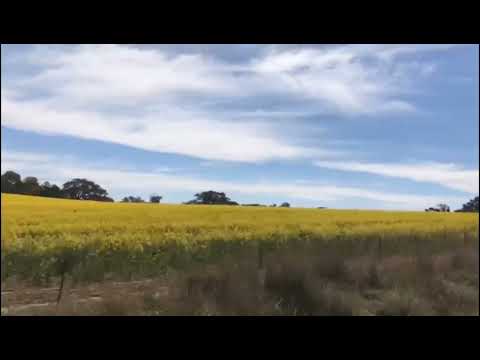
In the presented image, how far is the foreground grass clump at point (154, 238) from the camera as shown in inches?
252

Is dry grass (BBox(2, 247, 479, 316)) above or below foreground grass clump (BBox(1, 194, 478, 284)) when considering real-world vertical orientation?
below

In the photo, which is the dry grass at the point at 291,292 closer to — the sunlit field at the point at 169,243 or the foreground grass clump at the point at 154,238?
the sunlit field at the point at 169,243

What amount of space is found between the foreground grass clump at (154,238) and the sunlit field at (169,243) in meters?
0.02

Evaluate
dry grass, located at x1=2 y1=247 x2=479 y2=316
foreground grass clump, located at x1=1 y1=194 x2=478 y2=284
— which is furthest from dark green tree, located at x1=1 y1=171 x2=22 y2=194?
dry grass, located at x1=2 y1=247 x2=479 y2=316

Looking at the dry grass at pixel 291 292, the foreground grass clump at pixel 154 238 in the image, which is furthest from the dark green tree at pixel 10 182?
the dry grass at pixel 291 292

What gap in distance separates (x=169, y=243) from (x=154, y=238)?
25 centimetres

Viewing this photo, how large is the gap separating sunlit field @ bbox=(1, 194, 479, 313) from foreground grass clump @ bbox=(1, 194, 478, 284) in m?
0.02

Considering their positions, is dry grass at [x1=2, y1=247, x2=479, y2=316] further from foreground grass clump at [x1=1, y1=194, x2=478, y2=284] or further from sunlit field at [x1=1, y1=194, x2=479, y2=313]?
foreground grass clump at [x1=1, y1=194, x2=478, y2=284]

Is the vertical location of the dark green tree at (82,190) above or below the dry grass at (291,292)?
above

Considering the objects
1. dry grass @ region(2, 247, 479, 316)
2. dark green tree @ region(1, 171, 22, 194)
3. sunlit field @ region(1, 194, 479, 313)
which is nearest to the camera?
dark green tree @ region(1, 171, 22, 194)

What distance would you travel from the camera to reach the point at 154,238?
8133 millimetres

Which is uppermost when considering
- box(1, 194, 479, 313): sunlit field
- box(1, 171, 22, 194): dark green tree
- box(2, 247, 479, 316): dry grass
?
box(1, 171, 22, 194): dark green tree

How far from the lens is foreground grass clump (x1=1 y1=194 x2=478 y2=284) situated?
21.0 ft
